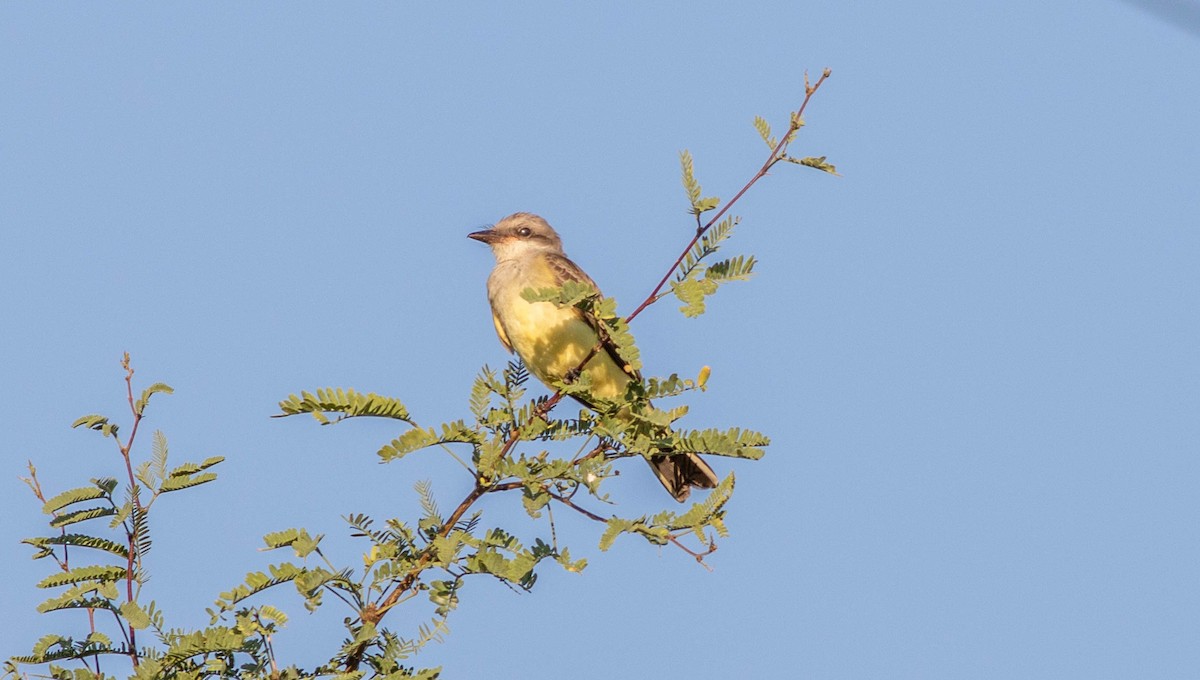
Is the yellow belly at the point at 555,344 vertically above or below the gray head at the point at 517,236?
below

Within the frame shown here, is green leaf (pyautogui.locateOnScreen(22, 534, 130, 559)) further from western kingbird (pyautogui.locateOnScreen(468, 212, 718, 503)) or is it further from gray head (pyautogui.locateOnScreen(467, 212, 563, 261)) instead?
gray head (pyautogui.locateOnScreen(467, 212, 563, 261))

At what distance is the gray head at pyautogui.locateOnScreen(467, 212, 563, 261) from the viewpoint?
789 centimetres

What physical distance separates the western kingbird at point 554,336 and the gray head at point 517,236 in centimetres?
21

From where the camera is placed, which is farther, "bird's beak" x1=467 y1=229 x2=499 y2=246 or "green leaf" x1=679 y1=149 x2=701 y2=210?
"bird's beak" x1=467 y1=229 x2=499 y2=246

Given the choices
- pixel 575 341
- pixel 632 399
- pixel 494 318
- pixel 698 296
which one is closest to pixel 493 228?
pixel 494 318

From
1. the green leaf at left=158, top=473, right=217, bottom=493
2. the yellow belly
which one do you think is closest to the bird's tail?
the yellow belly

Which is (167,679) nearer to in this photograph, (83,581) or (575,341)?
(83,581)

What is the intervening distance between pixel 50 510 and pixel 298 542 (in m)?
0.76

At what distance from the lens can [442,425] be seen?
4508 mm

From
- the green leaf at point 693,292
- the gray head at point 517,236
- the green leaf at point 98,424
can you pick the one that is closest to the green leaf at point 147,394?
the green leaf at point 98,424

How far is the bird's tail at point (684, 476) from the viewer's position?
6715mm

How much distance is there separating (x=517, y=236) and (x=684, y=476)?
2.02 meters

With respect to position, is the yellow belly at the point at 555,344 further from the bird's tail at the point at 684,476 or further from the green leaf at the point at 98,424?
the green leaf at the point at 98,424

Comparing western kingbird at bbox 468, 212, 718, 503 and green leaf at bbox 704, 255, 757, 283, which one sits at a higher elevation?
western kingbird at bbox 468, 212, 718, 503
